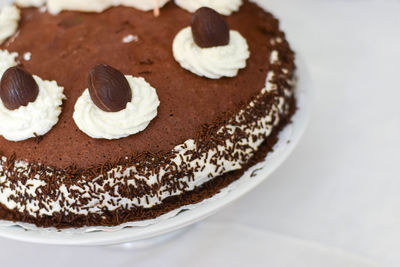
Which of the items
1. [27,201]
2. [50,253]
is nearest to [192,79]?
[27,201]

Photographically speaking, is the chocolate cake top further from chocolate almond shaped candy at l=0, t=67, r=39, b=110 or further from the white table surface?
the white table surface

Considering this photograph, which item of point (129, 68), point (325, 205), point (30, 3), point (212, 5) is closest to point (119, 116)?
point (129, 68)

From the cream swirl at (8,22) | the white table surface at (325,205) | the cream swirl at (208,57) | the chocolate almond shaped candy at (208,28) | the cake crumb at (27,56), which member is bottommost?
the white table surface at (325,205)

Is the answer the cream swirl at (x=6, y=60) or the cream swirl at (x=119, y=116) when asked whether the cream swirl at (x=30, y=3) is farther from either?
the cream swirl at (x=119, y=116)

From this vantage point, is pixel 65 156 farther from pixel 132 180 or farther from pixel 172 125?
pixel 172 125

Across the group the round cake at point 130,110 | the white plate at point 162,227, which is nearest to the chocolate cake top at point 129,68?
the round cake at point 130,110

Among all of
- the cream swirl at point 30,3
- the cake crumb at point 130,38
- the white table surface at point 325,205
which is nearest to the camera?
the cake crumb at point 130,38

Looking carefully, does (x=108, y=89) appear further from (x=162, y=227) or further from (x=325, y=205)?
(x=325, y=205)
